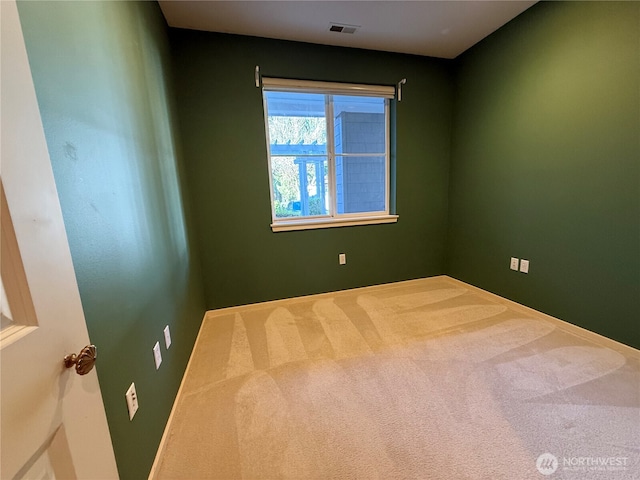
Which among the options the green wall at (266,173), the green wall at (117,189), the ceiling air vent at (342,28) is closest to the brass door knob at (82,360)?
the green wall at (117,189)

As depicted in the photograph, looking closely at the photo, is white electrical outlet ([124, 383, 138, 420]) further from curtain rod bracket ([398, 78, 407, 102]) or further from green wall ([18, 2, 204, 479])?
curtain rod bracket ([398, 78, 407, 102])

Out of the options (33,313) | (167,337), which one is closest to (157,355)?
(167,337)

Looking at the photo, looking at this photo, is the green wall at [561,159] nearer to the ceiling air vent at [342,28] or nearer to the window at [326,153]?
the window at [326,153]

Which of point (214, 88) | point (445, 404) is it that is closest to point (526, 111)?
point (445, 404)

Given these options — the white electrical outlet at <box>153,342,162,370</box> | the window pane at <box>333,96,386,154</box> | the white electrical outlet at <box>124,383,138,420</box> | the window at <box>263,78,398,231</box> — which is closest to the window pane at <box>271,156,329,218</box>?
the window at <box>263,78,398,231</box>

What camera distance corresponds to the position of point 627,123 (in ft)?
5.64

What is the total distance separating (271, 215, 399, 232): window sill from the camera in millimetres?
2715

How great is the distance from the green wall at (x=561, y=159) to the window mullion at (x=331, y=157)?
1.41 meters

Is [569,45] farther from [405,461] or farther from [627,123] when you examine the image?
[405,461]

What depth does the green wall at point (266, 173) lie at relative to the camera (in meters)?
2.36

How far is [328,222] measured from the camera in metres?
2.84

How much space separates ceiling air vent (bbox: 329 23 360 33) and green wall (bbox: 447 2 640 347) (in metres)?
1.28

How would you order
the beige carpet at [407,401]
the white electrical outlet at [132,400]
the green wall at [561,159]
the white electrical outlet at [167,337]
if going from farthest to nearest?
1. the green wall at [561,159]
2. the white electrical outlet at [167,337]
3. the beige carpet at [407,401]
4. the white electrical outlet at [132,400]

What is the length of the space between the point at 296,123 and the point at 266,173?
60 centimetres
